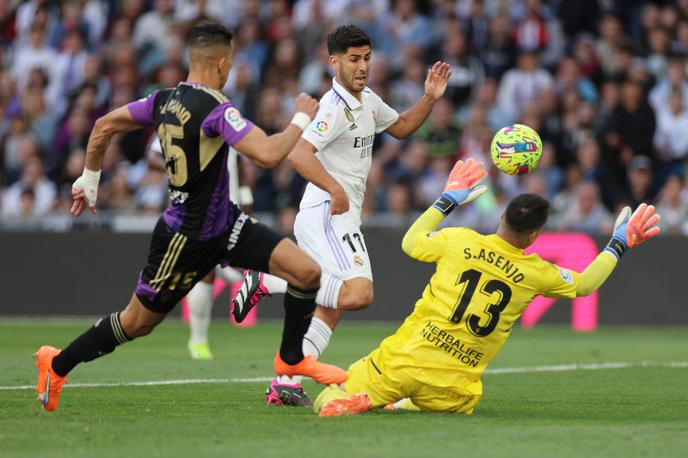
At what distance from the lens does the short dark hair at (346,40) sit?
912 cm

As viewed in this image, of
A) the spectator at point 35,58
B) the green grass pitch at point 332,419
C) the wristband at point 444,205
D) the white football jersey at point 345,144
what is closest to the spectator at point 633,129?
the green grass pitch at point 332,419

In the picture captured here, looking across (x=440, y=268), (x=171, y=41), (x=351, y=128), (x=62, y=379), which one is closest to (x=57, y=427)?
(x=62, y=379)

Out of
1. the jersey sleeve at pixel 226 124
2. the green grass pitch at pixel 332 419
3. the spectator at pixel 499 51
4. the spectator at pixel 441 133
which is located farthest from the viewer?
the spectator at pixel 499 51

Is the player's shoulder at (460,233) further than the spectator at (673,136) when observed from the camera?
No

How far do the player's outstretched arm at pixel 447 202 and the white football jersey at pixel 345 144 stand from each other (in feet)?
3.52

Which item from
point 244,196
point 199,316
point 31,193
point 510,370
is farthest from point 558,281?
point 31,193

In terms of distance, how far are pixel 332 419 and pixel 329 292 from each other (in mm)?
1255

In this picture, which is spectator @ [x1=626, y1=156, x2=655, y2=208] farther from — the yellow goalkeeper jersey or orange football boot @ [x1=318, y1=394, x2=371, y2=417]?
orange football boot @ [x1=318, y1=394, x2=371, y2=417]

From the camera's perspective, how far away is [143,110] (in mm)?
8117

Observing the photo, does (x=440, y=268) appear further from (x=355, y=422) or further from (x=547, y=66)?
(x=547, y=66)

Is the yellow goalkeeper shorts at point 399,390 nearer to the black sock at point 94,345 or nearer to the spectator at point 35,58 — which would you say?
the black sock at point 94,345

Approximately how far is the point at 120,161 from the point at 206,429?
13514mm

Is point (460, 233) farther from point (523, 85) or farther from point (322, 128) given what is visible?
point (523, 85)

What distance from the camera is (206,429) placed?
23.7 ft
